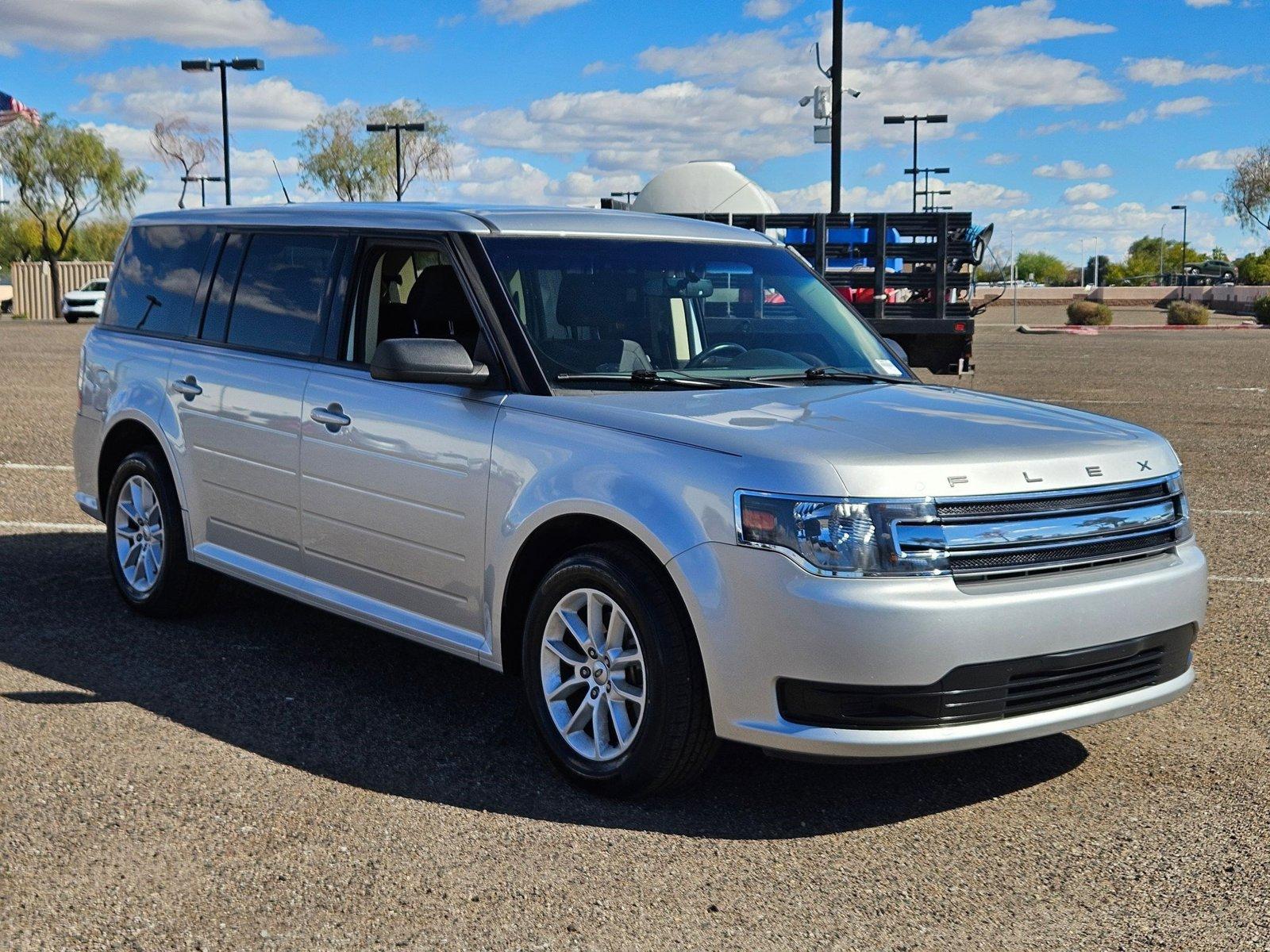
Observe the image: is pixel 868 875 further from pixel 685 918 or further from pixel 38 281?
pixel 38 281

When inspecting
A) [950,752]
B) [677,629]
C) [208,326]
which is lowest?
[950,752]

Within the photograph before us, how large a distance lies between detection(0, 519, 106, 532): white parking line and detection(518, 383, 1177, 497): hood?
18.3ft

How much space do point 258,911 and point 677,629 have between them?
139 cm

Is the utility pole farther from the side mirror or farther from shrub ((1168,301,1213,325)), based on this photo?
shrub ((1168,301,1213,325))

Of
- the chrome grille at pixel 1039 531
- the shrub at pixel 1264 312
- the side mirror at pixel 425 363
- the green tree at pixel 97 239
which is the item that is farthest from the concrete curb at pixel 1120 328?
the green tree at pixel 97 239

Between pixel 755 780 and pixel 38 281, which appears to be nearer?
pixel 755 780

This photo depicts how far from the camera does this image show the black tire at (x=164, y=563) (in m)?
6.81

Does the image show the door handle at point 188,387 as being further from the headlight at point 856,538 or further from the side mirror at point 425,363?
the headlight at point 856,538

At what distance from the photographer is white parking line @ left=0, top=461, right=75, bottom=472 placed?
12.2m

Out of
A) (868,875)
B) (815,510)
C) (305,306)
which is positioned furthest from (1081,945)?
(305,306)

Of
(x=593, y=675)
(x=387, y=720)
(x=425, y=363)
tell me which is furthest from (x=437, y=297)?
(x=593, y=675)

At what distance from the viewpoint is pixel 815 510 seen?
165 inches

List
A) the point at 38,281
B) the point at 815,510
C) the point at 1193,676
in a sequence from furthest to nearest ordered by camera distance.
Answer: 1. the point at 38,281
2. the point at 1193,676
3. the point at 815,510

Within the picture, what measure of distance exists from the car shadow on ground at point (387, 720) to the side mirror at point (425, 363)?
1287mm
